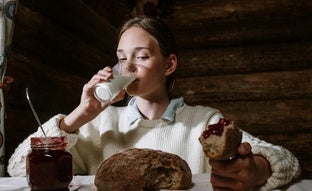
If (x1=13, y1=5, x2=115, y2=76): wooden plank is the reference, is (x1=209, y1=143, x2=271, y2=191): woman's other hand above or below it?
below

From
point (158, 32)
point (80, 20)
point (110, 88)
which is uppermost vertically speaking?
point (80, 20)

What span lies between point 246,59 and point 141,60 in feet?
5.42

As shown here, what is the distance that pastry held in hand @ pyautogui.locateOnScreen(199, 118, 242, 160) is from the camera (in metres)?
0.73

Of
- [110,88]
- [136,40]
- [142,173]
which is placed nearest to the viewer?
[142,173]

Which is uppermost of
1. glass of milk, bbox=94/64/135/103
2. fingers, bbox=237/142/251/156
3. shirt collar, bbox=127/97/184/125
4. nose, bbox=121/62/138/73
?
nose, bbox=121/62/138/73

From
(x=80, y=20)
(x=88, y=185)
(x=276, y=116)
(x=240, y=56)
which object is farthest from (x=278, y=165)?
(x=240, y=56)

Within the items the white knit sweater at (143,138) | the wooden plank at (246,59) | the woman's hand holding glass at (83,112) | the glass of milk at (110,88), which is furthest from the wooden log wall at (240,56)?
the glass of milk at (110,88)

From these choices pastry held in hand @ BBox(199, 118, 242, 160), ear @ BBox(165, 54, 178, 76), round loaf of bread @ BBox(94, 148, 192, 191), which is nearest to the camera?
pastry held in hand @ BBox(199, 118, 242, 160)

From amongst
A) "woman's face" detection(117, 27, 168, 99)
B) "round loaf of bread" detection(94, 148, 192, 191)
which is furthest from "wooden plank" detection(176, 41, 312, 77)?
"round loaf of bread" detection(94, 148, 192, 191)

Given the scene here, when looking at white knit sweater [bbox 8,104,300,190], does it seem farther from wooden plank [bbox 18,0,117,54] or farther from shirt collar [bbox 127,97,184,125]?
wooden plank [bbox 18,0,117,54]

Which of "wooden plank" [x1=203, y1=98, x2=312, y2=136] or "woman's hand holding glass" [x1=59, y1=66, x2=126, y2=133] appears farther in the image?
"wooden plank" [x1=203, y1=98, x2=312, y2=136]

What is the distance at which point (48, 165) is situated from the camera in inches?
31.2

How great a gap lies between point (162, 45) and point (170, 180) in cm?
63

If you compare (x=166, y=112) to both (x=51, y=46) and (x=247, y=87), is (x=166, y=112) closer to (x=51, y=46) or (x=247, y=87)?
(x=51, y=46)
